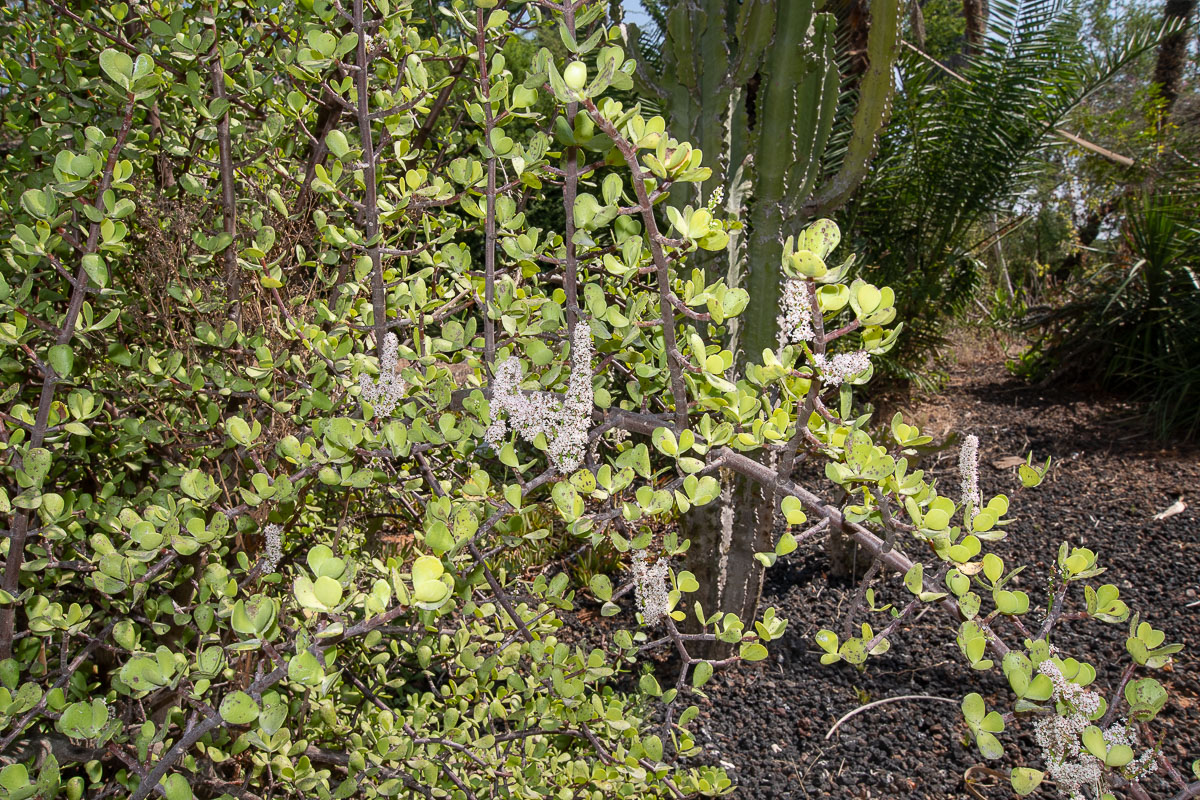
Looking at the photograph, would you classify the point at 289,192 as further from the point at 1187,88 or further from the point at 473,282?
the point at 1187,88

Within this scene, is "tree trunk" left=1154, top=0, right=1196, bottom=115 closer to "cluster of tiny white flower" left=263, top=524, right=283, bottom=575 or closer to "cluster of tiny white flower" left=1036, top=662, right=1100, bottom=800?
"cluster of tiny white flower" left=1036, top=662, right=1100, bottom=800

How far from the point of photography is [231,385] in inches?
51.4

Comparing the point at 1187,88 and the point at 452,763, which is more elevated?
the point at 1187,88

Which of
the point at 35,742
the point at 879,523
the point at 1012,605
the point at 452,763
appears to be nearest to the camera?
the point at 1012,605

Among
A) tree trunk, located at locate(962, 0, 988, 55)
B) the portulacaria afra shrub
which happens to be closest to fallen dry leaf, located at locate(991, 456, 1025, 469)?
the portulacaria afra shrub

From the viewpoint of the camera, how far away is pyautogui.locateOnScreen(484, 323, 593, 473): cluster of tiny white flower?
36.5 inches

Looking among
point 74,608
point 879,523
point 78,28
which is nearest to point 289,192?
point 78,28

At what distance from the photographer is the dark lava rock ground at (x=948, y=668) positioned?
2062 mm

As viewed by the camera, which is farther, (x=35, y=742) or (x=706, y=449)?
(x=35, y=742)

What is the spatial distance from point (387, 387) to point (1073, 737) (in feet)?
2.89

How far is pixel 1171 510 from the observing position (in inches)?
136

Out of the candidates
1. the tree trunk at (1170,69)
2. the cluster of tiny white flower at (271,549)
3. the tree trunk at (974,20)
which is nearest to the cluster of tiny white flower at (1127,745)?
the cluster of tiny white flower at (271,549)

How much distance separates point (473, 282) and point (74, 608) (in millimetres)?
750

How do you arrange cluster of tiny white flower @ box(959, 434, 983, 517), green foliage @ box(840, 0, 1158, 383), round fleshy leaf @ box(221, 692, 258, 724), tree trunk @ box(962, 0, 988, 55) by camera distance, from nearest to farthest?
round fleshy leaf @ box(221, 692, 258, 724) → cluster of tiny white flower @ box(959, 434, 983, 517) → green foliage @ box(840, 0, 1158, 383) → tree trunk @ box(962, 0, 988, 55)
